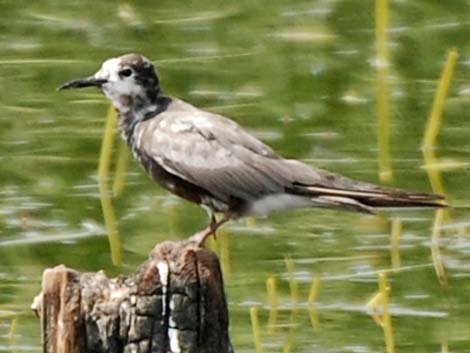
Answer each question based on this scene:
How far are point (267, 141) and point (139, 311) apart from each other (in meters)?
5.34

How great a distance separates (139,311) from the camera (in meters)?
7.02

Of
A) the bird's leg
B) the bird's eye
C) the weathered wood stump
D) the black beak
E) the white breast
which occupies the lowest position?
the weathered wood stump

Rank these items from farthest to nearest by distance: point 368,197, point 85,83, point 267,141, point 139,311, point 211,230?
point 267,141 → point 85,83 → point 211,230 → point 368,197 → point 139,311

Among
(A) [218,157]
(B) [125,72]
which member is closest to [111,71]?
(B) [125,72]

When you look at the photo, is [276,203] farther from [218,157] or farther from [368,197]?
[368,197]

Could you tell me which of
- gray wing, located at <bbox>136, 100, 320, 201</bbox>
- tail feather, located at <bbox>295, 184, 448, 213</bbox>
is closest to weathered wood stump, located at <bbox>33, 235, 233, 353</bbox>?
tail feather, located at <bbox>295, 184, 448, 213</bbox>

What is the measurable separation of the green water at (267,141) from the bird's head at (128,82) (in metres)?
1.32

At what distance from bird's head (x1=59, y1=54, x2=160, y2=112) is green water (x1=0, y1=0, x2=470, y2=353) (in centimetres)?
132

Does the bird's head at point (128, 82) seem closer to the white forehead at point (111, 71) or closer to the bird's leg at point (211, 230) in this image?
the white forehead at point (111, 71)

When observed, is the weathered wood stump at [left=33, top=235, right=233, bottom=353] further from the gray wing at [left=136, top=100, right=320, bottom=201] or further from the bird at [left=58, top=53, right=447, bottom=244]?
the gray wing at [left=136, top=100, right=320, bottom=201]

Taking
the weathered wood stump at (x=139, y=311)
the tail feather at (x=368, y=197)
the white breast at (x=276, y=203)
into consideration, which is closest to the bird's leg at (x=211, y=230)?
the white breast at (x=276, y=203)

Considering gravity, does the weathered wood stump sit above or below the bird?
below

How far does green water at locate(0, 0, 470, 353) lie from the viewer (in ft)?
34.3

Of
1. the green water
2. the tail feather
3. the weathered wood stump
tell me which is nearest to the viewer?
the weathered wood stump
